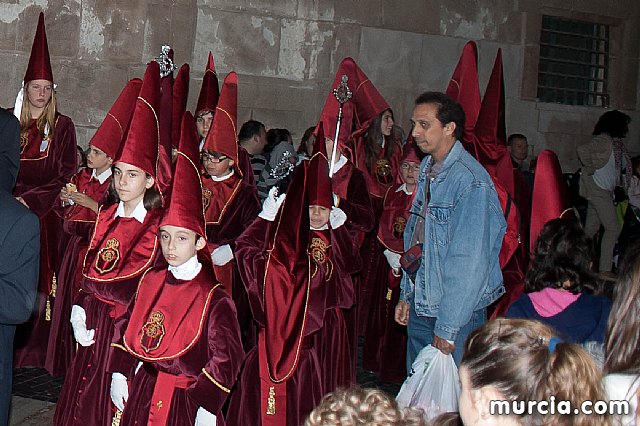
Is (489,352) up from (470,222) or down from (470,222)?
down

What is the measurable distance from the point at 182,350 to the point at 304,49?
23.8 feet

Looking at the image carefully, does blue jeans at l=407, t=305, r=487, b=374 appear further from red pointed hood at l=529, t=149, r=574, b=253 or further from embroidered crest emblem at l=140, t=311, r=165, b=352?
embroidered crest emblem at l=140, t=311, r=165, b=352

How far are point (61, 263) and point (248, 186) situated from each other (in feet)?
4.79

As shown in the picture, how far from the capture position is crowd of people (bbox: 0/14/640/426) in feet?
9.61

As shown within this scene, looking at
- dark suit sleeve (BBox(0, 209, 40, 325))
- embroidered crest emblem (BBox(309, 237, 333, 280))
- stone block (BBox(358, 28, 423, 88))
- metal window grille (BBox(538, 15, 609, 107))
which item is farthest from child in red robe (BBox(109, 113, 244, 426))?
metal window grille (BBox(538, 15, 609, 107))

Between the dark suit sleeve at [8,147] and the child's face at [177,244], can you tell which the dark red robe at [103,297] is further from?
the dark suit sleeve at [8,147]

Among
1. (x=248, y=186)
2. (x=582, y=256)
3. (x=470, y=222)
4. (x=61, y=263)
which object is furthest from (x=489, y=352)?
(x=61, y=263)

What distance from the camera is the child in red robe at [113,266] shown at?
5.26m

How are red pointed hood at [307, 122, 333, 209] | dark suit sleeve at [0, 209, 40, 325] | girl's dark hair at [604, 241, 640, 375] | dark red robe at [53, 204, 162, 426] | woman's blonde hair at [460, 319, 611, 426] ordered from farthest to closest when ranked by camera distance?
red pointed hood at [307, 122, 333, 209] < dark red robe at [53, 204, 162, 426] < dark suit sleeve at [0, 209, 40, 325] < girl's dark hair at [604, 241, 640, 375] < woman's blonde hair at [460, 319, 611, 426]

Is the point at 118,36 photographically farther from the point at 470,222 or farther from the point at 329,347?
the point at 470,222

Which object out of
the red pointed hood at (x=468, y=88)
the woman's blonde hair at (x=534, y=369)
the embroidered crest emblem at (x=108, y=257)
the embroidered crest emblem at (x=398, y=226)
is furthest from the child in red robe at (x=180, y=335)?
the embroidered crest emblem at (x=398, y=226)

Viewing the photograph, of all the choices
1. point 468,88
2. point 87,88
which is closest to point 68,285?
point 468,88

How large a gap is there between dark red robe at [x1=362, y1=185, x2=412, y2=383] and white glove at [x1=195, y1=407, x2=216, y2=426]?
3.16 meters

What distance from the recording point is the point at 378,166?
858cm
